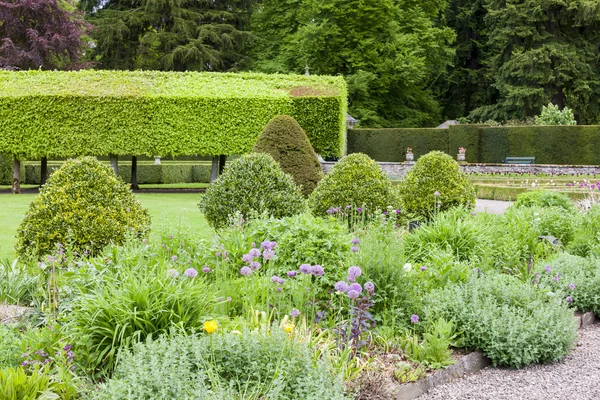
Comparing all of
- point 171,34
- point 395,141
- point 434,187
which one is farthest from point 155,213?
point 171,34

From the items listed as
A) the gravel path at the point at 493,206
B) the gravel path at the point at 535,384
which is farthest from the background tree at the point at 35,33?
the gravel path at the point at 535,384

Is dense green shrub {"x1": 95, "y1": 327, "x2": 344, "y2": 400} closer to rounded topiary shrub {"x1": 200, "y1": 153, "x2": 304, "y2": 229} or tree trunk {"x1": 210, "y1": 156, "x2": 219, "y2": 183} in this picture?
rounded topiary shrub {"x1": 200, "y1": 153, "x2": 304, "y2": 229}

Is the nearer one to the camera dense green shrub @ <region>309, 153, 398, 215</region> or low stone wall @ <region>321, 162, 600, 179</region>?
dense green shrub @ <region>309, 153, 398, 215</region>

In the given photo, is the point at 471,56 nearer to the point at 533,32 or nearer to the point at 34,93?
the point at 533,32

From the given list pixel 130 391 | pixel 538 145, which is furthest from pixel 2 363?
pixel 538 145

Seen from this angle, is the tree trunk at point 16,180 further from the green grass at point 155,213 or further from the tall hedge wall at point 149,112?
the green grass at point 155,213

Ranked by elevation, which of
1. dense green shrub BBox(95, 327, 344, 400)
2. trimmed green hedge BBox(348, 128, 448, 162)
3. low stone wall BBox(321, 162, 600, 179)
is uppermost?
trimmed green hedge BBox(348, 128, 448, 162)

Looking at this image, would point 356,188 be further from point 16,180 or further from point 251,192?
point 16,180

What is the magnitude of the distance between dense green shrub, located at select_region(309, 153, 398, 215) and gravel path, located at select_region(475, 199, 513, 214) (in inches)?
175

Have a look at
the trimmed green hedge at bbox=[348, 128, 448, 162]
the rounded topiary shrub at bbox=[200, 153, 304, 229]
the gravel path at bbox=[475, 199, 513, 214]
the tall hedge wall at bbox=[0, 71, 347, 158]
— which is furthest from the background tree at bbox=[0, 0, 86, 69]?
the rounded topiary shrub at bbox=[200, 153, 304, 229]

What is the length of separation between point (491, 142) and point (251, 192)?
1945 centimetres

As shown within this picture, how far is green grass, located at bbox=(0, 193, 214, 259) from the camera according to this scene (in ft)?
27.2

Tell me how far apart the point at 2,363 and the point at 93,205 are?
11.0ft

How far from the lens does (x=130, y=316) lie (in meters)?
3.42
